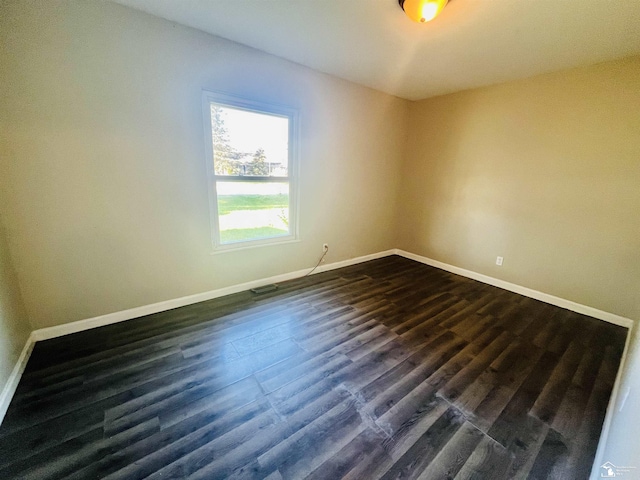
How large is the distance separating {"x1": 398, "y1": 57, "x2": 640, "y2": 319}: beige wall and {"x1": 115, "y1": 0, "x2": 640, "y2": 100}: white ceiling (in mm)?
335

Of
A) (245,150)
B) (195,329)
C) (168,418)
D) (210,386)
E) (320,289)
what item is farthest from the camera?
(320,289)

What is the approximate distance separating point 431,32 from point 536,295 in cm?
314

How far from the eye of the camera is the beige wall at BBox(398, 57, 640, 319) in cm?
244

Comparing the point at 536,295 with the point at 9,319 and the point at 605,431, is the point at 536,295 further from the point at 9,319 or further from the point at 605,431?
the point at 9,319

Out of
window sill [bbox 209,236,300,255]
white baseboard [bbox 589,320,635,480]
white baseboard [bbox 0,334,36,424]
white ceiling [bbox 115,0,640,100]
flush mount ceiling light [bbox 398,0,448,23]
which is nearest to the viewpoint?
white baseboard [bbox 589,320,635,480]

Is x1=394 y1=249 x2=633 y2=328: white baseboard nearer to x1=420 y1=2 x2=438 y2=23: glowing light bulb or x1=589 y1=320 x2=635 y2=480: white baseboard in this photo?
x1=589 y1=320 x2=635 y2=480: white baseboard

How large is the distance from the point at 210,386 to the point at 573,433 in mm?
2204

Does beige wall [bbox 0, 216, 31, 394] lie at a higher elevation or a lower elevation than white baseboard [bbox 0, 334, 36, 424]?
higher

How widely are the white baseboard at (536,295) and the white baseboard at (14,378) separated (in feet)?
15.0

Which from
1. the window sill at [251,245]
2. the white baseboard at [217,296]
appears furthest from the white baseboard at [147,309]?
the window sill at [251,245]

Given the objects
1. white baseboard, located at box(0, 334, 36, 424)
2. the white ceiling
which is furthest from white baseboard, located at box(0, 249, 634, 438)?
the white ceiling

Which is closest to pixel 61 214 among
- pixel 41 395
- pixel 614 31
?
pixel 41 395

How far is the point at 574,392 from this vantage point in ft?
5.59

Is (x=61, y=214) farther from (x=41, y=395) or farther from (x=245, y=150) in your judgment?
(x=245, y=150)
